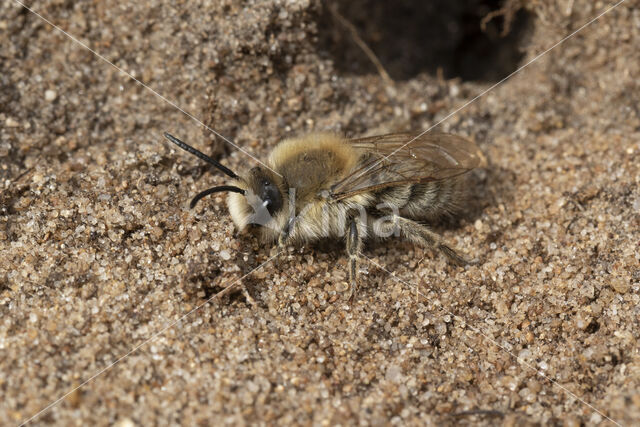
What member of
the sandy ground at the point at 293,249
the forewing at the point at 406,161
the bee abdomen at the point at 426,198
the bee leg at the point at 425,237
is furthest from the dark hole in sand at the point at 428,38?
the bee leg at the point at 425,237

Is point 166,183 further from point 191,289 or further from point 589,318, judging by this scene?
point 589,318

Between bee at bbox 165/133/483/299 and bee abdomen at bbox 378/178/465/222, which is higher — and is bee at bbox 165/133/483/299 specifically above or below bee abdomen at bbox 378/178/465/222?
above

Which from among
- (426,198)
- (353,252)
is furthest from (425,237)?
(353,252)

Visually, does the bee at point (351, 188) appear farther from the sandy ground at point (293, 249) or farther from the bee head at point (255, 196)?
the sandy ground at point (293, 249)

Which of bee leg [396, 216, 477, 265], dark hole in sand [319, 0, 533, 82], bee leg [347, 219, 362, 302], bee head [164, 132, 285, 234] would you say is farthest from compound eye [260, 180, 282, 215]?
dark hole in sand [319, 0, 533, 82]

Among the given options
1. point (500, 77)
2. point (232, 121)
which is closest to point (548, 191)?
point (500, 77)

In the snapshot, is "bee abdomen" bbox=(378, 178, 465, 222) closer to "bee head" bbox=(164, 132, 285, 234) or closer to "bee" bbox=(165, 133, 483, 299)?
"bee" bbox=(165, 133, 483, 299)

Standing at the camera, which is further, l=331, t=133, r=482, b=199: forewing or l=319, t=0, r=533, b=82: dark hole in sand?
l=319, t=0, r=533, b=82: dark hole in sand
